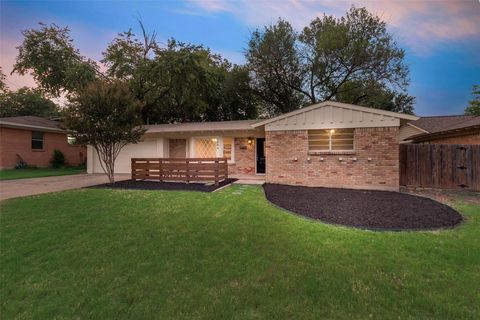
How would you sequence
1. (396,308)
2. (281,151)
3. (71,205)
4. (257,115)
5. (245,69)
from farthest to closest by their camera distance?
(257,115) → (245,69) → (281,151) → (71,205) → (396,308)

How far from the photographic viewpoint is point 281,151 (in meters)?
10.9

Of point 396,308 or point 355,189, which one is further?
point 355,189

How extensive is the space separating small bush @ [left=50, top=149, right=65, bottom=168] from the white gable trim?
18.3 m

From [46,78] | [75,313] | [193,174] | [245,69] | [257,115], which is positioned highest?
Answer: [245,69]

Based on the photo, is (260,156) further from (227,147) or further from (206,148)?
(206,148)

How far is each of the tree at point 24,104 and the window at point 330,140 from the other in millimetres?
39489

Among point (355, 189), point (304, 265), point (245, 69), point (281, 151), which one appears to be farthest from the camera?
point (245, 69)

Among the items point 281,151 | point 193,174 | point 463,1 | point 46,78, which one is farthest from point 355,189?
point 46,78

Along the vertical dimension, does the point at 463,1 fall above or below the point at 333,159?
above

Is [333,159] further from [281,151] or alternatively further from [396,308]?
[396,308]

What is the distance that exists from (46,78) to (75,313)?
2319 cm

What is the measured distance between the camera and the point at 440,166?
965 centimetres

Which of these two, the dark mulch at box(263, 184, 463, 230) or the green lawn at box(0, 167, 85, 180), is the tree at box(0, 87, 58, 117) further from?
the dark mulch at box(263, 184, 463, 230)

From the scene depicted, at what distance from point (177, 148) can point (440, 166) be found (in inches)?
534
